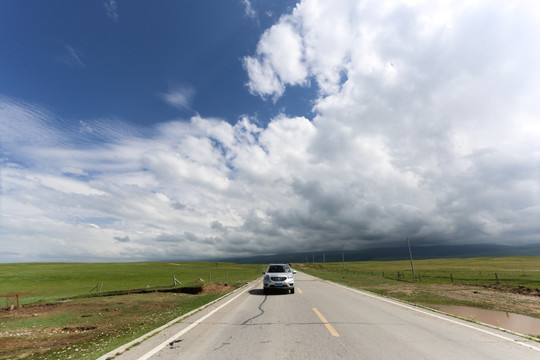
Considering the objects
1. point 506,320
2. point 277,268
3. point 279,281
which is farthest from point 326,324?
point 277,268

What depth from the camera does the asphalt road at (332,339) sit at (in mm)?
5344

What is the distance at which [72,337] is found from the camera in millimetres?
9531

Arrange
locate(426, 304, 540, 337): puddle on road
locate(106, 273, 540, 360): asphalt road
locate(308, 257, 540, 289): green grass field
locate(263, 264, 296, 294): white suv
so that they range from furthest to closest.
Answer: locate(308, 257, 540, 289): green grass field < locate(263, 264, 296, 294): white suv < locate(426, 304, 540, 337): puddle on road < locate(106, 273, 540, 360): asphalt road

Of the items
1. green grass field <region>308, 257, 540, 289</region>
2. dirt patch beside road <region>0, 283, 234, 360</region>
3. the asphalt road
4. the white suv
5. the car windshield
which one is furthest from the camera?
green grass field <region>308, 257, 540, 289</region>

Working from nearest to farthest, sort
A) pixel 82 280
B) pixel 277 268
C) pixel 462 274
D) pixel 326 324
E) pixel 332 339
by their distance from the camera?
pixel 332 339 < pixel 326 324 < pixel 277 268 < pixel 82 280 < pixel 462 274

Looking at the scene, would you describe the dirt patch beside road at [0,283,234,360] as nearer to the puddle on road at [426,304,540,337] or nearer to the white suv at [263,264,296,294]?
the white suv at [263,264,296,294]

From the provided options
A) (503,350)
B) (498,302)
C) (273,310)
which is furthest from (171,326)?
(498,302)

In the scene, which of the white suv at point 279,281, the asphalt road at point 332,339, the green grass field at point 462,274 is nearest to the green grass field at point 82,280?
the white suv at point 279,281

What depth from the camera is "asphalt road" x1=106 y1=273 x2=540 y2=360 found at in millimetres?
5344

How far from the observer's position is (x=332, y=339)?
631 cm

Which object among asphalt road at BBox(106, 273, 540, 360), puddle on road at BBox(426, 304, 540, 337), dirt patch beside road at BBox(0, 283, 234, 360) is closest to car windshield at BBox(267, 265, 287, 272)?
dirt patch beside road at BBox(0, 283, 234, 360)

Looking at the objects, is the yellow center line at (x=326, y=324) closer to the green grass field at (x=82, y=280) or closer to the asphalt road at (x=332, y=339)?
the asphalt road at (x=332, y=339)

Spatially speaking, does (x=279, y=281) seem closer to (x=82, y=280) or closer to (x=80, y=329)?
(x=80, y=329)

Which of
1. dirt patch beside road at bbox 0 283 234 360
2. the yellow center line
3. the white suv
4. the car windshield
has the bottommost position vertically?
dirt patch beside road at bbox 0 283 234 360
